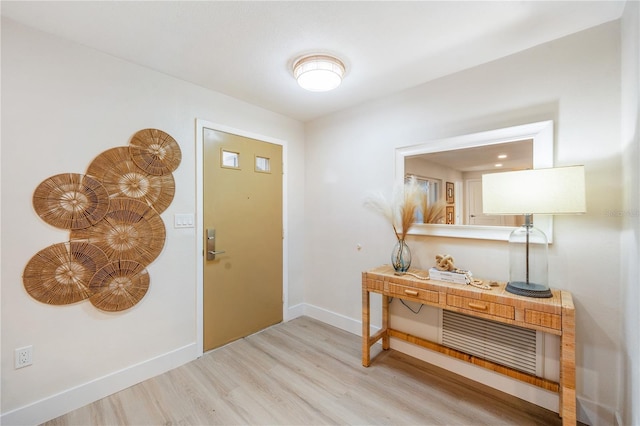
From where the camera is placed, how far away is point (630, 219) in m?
1.47

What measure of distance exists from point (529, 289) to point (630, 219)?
624 mm

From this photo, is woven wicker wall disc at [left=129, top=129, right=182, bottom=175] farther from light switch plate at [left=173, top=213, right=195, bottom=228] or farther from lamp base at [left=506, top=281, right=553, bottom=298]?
lamp base at [left=506, top=281, right=553, bottom=298]

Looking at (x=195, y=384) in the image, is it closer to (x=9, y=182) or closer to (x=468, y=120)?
(x=9, y=182)

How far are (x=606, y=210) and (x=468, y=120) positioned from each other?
1.05 m

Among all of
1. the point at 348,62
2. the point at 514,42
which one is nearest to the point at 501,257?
the point at 514,42

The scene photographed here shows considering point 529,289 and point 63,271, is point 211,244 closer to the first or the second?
point 63,271

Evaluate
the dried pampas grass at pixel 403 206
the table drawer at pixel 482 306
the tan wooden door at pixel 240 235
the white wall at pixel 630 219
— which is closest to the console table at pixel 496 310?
the table drawer at pixel 482 306

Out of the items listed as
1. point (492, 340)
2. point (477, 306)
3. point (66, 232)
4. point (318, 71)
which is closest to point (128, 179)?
point (66, 232)

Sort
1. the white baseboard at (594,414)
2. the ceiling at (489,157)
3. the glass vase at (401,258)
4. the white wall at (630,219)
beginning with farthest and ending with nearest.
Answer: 1. the glass vase at (401,258)
2. the ceiling at (489,157)
3. the white baseboard at (594,414)
4. the white wall at (630,219)

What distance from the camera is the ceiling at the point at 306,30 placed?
4.96 feet

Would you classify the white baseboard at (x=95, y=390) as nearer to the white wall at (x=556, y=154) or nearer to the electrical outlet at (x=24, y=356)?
the electrical outlet at (x=24, y=356)

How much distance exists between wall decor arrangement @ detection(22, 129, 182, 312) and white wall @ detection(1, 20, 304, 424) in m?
0.05

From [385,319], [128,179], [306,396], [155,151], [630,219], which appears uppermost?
[155,151]

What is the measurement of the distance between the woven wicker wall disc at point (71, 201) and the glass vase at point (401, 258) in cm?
225
